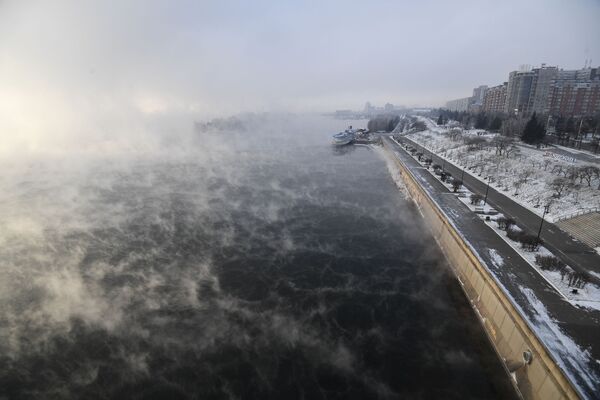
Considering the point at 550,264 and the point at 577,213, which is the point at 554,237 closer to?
the point at 577,213

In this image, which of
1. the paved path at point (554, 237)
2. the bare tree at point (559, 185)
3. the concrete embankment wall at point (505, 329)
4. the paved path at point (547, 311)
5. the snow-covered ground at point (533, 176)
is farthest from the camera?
the bare tree at point (559, 185)

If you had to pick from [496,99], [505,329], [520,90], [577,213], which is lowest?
[505,329]

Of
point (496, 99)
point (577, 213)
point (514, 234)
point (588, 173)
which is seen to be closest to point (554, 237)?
point (514, 234)

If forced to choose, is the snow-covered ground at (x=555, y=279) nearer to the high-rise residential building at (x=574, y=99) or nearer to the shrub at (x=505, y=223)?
the shrub at (x=505, y=223)

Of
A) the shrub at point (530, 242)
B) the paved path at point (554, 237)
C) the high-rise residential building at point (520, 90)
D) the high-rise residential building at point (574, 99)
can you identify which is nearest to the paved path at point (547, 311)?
the shrub at point (530, 242)

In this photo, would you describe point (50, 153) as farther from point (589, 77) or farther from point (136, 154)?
point (589, 77)

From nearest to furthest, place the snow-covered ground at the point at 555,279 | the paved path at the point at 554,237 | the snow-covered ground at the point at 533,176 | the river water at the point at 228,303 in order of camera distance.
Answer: the river water at the point at 228,303
the snow-covered ground at the point at 555,279
the paved path at the point at 554,237
the snow-covered ground at the point at 533,176

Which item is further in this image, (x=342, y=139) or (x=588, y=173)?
(x=342, y=139)
